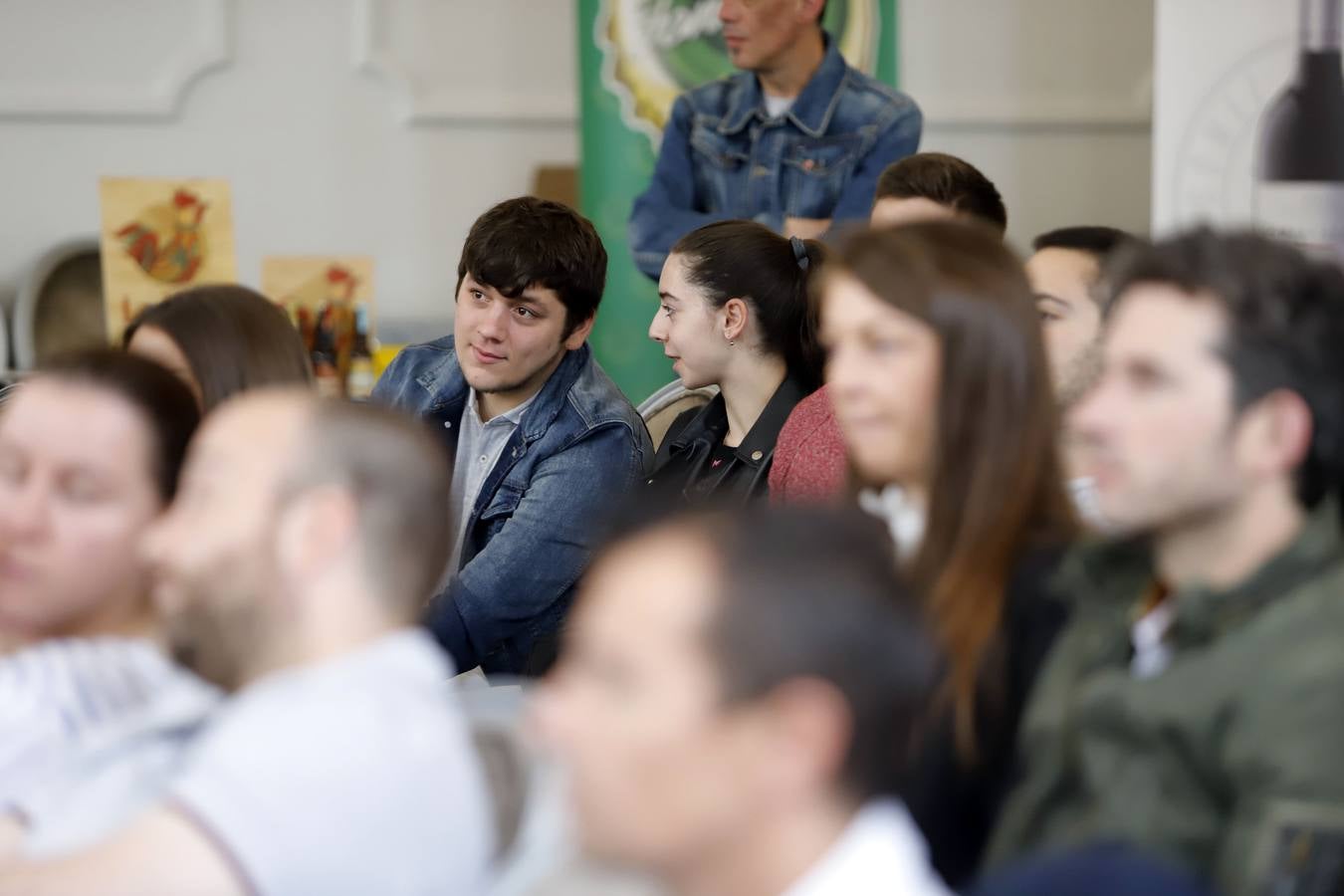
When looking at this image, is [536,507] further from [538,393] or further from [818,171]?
[818,171]

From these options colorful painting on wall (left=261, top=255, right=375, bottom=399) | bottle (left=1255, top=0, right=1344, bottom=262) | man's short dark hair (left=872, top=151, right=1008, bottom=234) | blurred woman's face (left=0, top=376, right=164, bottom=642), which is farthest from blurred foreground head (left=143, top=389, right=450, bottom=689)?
colorful painting on wall (left=261, top=255, right=375, bottom=399)

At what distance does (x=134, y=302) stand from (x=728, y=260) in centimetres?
210

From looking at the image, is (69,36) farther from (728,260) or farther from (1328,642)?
(1328,642)

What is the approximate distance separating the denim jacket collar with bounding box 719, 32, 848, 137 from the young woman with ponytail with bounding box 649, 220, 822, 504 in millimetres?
984

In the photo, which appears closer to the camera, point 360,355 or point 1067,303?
point 1067,303

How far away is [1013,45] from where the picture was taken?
17.4 feet

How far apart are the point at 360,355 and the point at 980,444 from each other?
3292mm

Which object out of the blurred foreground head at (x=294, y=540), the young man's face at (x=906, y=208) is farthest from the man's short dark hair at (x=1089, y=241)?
the blurred foreground head at (x=294, y=540)

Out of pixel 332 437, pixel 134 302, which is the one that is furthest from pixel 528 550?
pixel 134 302

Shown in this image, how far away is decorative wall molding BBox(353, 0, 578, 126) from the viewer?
513cm

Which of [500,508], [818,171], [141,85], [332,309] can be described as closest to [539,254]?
[500,508]

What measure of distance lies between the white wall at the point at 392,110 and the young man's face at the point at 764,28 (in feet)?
4.93

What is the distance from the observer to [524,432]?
2.64 metres

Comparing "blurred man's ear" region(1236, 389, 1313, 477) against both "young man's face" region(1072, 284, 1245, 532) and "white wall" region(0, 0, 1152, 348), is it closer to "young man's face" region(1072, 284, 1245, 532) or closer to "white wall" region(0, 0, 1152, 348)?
"young man's face" region(1072, 284, 1245, 532)
